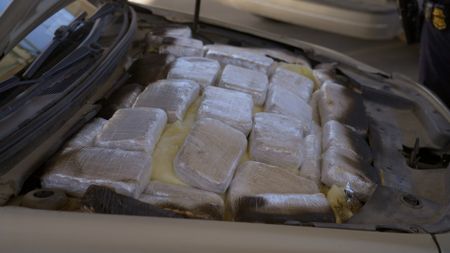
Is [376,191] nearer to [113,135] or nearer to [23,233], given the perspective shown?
[113,135]

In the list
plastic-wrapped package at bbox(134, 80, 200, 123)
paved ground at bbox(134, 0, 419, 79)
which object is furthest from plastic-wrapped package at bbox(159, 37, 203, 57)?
paved ground at bbox(134, 0, 419, 79)

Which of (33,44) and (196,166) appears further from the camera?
(33,44)

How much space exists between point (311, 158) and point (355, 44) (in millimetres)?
3665

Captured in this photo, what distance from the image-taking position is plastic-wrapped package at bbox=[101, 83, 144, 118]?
6.06ft

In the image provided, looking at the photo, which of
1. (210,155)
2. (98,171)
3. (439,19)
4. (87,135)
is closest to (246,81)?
(210,155)

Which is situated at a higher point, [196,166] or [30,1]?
[30,1]

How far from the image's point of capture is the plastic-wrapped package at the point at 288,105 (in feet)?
6.57

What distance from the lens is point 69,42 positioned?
1942 millimetres

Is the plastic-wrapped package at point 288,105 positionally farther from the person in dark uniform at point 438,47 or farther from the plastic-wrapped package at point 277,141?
the person in dark uniform at point 438,47

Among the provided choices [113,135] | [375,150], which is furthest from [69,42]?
[375,150]

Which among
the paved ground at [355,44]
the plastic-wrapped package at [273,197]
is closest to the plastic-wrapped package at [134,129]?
the plastic-wrapped package at [273,197]

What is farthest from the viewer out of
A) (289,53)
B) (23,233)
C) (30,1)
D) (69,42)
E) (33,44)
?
(289,53)

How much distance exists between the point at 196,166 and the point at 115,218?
0.34 m

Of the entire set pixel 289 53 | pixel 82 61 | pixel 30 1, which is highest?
pixel 30 1
